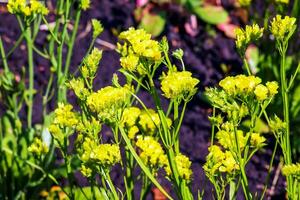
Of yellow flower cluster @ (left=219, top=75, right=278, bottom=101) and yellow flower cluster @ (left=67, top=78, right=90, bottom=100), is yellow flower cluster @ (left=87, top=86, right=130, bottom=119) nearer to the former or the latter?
yellow flower cluster @ (left=67, top=78, right=90, bottom=100)

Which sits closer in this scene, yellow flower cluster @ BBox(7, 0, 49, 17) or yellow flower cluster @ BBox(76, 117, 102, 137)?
yellow flower cluster @ BBox(76, 117, 102, 137)

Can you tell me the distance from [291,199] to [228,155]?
Result: 0.56 feet

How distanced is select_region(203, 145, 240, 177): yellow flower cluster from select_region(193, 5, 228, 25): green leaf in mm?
1817

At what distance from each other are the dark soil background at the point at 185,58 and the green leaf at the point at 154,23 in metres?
0.08

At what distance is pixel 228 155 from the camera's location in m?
1.46

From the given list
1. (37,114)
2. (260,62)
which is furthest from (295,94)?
(37,114)

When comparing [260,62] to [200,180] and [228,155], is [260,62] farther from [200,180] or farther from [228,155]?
[228,155]

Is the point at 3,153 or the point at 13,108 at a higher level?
the point at 13,108

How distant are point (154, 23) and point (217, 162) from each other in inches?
72.1

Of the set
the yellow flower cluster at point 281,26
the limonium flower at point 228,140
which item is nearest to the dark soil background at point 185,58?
the limonium flower at point 228,140

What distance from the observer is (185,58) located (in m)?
3.12

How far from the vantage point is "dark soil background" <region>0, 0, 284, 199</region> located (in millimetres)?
2607

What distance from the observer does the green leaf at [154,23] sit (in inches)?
Result: 123

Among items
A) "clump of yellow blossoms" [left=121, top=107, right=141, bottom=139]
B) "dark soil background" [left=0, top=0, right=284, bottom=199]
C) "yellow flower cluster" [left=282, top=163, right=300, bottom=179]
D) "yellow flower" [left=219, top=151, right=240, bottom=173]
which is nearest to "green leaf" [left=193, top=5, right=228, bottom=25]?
"dark soil background" [left=0, top=0, right=284, bottom=199]
